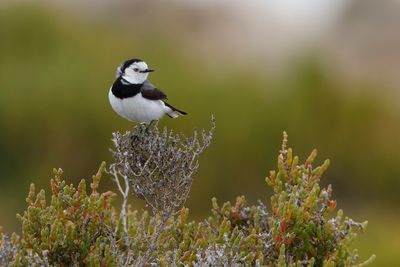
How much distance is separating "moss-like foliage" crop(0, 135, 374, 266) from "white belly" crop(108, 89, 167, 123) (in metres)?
0.79

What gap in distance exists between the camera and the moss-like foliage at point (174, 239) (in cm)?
467

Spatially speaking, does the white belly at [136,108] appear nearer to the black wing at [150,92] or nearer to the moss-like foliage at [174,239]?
the black wing at [150,92]

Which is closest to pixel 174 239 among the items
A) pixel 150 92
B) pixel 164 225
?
pixel 164 225


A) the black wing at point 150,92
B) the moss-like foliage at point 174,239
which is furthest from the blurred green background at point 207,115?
the moss-like foliage at point 174,239

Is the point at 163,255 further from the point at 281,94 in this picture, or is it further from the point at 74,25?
the point at 74,25

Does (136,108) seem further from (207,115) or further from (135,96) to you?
(207,115)

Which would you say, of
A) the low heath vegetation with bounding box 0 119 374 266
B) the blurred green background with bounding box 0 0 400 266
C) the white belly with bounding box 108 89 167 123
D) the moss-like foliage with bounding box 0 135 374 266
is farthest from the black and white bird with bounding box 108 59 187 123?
the blurred green background with bounding box 0 0 400 266

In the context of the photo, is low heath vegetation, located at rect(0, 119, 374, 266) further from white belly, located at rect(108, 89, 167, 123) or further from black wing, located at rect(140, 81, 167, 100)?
black wing, located at rect(140, 81, 167, 100)

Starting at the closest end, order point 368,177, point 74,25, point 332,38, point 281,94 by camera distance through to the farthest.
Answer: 1. point 368,177
2. point 281,94
3. point 74,25
4. point 332,38

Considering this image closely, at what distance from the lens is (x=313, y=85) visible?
13.1 m

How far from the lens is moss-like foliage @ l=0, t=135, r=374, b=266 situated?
467 centimetres

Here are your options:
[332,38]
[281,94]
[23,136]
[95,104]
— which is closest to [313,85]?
[281,94]

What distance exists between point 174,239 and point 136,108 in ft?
3.16

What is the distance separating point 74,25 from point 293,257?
452 inches
